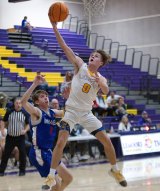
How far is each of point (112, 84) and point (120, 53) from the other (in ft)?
13.4

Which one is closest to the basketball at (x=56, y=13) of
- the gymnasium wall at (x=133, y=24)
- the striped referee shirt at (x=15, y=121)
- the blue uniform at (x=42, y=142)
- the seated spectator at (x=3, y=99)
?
the blue uniform at (x=42, y=142)

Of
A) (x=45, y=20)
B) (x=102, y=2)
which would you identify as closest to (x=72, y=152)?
(x=102, y=2)

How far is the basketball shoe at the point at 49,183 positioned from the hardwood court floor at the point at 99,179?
127 inches

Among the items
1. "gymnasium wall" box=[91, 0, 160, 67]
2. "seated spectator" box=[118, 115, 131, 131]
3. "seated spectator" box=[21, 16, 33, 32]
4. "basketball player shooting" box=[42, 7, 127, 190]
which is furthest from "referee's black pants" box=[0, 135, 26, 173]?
"gymnasium wall" box=[91, 0, 160, 67]

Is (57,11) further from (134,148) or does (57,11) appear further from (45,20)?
(45,20)

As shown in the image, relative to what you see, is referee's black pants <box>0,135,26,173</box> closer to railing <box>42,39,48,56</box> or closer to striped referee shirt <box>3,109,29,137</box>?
striped referee shirt <box>3,109,29,137</box>

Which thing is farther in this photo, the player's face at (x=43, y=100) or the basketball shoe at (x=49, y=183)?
the player's face at (x=43, y=100)

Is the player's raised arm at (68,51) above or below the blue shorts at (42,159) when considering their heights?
above

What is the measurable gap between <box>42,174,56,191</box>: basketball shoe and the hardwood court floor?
3.22 m

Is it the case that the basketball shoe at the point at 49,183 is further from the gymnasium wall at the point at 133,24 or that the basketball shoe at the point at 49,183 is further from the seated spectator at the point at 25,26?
the gymnasium wall at the point at 133,24

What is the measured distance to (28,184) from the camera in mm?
10211

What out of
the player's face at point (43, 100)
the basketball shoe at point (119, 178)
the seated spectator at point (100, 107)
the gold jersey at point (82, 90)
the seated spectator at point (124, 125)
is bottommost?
the seated spectator at point (124, 125)

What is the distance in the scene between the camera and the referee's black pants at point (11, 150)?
11.5 meters

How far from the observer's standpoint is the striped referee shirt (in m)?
11.5
